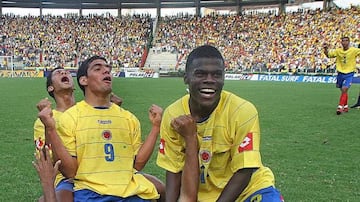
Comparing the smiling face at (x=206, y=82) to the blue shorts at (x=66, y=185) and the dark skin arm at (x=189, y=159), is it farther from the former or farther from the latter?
the blue shorts at (x=66, y=185)

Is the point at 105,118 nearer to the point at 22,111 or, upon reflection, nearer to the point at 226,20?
the point at 22,111

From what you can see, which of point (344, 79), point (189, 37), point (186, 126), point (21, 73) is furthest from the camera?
point (189, 37)

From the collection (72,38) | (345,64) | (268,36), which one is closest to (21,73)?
(72,38)

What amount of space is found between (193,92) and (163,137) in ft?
1.65

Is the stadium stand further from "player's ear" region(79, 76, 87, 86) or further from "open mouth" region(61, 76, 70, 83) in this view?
"player's ear" region(79, 76, 87, 86)

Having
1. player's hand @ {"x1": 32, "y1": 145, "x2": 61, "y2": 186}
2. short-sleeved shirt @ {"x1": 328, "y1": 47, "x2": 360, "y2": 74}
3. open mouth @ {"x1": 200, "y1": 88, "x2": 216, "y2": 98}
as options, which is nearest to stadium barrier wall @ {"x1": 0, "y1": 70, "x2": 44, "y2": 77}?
short-sleeved shirt @ {"x1": 328, "y1": 47, "x2": 360, "y2": 74}

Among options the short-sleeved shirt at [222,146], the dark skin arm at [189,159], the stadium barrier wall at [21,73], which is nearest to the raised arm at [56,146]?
the short-sleeved shirt at [222,146]

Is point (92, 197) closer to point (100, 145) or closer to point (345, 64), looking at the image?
point (100, 145)

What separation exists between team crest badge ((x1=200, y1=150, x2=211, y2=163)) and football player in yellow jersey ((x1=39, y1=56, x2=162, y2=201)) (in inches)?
26.9

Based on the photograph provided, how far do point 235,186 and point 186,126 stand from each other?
565mm

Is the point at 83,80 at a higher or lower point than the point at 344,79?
higher

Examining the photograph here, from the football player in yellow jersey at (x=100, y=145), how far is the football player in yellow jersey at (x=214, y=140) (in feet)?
1.43

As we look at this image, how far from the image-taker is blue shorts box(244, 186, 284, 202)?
130 inches

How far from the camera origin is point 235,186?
3.24 metres
